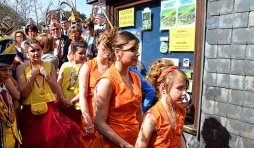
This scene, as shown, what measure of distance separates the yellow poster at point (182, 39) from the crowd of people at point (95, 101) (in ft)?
3.37

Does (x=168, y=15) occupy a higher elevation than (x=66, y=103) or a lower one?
higher

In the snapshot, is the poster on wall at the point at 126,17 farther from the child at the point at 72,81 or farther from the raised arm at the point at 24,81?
→ the raised arm at the point at 24,81

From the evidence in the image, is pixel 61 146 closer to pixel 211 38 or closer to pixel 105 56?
pixel 105 56

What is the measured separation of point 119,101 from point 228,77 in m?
1.72

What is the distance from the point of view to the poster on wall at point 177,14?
4.07m

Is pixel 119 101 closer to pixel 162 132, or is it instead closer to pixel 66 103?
pixel 162 132

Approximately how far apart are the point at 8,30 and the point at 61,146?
155 cm

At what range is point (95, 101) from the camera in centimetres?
230

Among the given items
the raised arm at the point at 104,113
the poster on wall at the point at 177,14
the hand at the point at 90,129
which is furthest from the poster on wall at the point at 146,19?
the raised arm at the point at 104,113

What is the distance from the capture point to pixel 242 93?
3250 mm

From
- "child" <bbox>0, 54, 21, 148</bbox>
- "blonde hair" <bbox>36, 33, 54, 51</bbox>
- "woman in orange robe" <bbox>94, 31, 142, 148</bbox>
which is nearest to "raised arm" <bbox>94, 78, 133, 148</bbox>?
"woman in orange robe" <bbox>94, 31, 142, 148</bbox>

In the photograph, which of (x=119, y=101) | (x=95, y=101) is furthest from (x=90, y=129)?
(x=119, y=101)

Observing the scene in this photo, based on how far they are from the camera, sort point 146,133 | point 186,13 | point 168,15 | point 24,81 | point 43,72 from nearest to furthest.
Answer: point 146,133
point 24,81
point 43,72
point 186,13
point 168,15

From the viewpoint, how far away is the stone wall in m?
3.18
